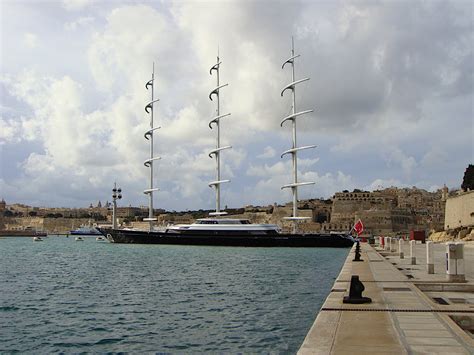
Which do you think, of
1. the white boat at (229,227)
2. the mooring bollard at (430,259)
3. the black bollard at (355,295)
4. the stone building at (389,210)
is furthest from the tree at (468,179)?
the black bollard at (355,295)

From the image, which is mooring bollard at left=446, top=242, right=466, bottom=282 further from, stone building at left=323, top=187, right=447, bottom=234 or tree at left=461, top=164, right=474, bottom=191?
stone building at left=323, top=187, right=447, bottom=234

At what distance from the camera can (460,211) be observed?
7631 cm

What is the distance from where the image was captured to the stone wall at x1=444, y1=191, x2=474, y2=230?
234 ft

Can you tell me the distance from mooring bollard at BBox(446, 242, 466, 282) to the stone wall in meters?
61.4

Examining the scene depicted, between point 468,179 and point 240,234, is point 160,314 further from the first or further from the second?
point 468,179

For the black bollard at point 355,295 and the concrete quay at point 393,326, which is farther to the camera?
the black bollard at point 355,295

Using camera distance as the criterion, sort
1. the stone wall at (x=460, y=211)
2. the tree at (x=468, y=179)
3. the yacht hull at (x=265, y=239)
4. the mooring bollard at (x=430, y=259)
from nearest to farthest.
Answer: the mooring bollard at (x=430, y=259) < the yacht hull at (x=265, y=239) < the stone wall at (x=460, y=211) < the tree at (x=468, y=179)

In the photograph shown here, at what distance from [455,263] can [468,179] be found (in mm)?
87332

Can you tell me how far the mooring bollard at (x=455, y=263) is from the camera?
13855 millimetres

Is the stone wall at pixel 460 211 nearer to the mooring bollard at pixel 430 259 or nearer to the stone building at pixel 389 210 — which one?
the stone building at pixel 389 210

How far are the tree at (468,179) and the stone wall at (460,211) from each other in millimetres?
10872

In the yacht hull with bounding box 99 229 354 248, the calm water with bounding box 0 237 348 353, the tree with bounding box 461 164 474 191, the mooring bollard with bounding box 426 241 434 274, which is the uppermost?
the tree with bounding box 461 164 474 191

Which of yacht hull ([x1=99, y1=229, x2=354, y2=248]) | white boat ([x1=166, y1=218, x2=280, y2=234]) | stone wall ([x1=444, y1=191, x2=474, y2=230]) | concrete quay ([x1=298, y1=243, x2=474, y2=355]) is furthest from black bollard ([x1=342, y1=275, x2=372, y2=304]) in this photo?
stone wall ([x1=444, y1=191, x2=474, y2=230])

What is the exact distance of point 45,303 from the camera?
1662 centimetres
